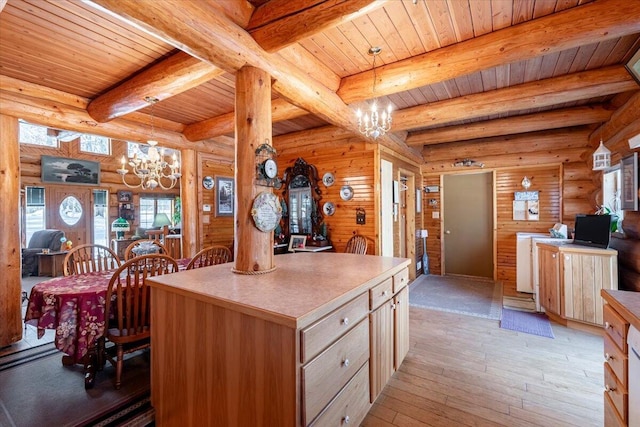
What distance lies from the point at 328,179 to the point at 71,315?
3400mm

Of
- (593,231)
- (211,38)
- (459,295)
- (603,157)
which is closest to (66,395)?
(211,38)

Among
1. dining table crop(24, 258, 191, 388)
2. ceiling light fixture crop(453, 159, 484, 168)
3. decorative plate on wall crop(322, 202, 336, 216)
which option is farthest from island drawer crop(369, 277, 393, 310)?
ceiling light fixture crop(453, 159, 484, 168)

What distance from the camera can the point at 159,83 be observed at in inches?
95.2

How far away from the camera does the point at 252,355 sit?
1.24 m

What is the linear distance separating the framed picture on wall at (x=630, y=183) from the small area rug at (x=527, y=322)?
1530 mm

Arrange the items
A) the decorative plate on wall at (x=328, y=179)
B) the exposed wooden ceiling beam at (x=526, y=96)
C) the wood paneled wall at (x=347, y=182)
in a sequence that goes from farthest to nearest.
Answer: the decorative plate on wall at (x=328, y=179) < the wood paneled wall at (x=347, y=182) < the exposed wooden ceiling beam at (x=526, y=96)

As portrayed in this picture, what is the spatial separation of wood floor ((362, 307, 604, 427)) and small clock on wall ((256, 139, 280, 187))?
1.75 meters

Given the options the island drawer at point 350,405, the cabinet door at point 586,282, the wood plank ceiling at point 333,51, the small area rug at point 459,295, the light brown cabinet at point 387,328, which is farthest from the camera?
the small area rug at point 459,295

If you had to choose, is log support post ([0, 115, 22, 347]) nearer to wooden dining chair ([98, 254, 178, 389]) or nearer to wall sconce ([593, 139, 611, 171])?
wooden dining chair ([98, 254, 178, 389])

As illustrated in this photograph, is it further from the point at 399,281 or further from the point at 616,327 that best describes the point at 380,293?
the point at 616,327

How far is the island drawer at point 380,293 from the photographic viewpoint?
177 cm

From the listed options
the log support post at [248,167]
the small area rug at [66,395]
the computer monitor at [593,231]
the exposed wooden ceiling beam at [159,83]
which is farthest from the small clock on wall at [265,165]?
the computer monitor at [593,231]

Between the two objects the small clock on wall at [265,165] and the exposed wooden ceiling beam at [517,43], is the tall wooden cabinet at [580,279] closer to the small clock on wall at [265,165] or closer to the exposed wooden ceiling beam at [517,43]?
the exposed wooden ceiling beam at [517,43]

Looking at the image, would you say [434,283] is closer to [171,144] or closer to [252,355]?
[252,355]
